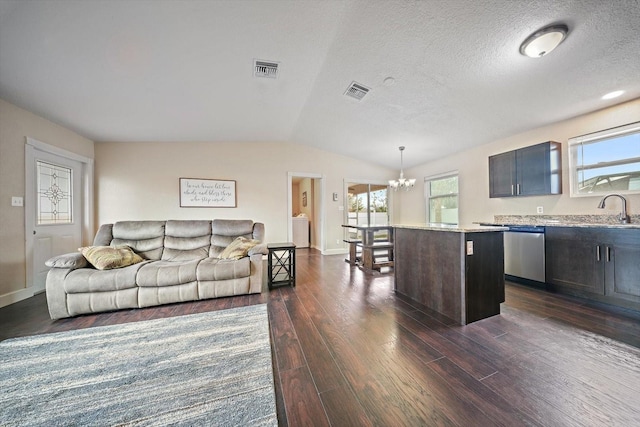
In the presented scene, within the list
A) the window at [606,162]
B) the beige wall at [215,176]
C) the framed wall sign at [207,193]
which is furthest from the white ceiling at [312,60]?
the framed wall sign at [207,193]

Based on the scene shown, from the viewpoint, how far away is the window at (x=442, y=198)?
4.94 meters

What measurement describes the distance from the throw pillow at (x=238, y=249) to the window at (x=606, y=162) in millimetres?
4677

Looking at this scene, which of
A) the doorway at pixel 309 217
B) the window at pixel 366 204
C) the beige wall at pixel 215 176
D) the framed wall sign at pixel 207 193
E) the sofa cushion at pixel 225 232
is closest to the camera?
the sofa cushion at pixel 225 232

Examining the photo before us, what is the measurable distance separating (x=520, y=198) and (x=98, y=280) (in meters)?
6.05

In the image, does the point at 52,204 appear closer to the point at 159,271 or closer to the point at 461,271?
the point at 159,271

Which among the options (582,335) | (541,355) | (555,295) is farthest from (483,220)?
(541,355)

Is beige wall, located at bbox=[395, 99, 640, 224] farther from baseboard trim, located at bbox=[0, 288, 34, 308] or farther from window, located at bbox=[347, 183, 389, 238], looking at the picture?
baseboard trim, located at bbox=[0, 288, 34, 308]

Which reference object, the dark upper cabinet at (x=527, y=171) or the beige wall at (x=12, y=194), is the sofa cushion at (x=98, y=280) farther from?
the dark upper cabinet at (x=527, y=171)

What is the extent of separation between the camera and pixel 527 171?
3355 millimetres

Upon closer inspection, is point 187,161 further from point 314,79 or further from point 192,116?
point 314,79

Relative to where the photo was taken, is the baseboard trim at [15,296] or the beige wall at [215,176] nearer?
the baseboard trim at [15,296]

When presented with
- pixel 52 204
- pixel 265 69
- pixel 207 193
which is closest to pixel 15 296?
pixel 52 204

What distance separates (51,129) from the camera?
3.16m

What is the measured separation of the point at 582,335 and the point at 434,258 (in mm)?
1271
